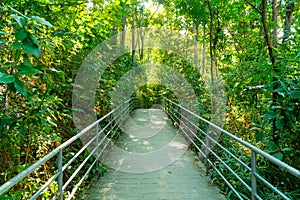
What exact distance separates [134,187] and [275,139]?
73.7 inches

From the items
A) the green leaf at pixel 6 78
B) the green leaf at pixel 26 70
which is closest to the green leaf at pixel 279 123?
the green leaf at pixel 26 70

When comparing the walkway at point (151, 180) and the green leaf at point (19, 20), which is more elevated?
the green leaf at point (19, 20)

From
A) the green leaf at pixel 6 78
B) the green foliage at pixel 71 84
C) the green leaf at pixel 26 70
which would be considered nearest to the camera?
A: the green leaf at pixel 6 78

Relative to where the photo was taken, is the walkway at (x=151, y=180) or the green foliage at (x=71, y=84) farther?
the walkway at (x=151, y=180)

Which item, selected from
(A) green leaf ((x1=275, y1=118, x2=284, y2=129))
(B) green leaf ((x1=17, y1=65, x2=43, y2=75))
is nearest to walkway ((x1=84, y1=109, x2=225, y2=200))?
(A) green leaf ((x1=275, y1=118, x2=284, y2=129))

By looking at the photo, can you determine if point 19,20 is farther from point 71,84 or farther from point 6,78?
point 71,84

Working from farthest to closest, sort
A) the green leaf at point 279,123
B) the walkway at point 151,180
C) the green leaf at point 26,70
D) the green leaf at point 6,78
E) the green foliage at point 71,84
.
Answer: the walkway at point 151,180 < the green leaf at point 279,123 < the green foliage at point 71,84 < the green leaf at point 26,70 < the green leaf at point 6,78

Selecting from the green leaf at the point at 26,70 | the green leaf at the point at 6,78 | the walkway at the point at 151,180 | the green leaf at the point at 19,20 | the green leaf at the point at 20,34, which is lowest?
the walkway at the point at 151,180

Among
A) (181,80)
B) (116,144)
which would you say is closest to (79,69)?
(116,144)

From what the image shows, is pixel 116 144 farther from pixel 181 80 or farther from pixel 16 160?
pixel 181 80

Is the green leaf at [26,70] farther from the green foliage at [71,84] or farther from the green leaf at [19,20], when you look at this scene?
the green leaf at [19,20]

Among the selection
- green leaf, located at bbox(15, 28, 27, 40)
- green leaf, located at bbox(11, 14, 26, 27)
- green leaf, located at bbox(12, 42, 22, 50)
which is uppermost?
green leaf, located at bbox(11, 14, 26, 27)

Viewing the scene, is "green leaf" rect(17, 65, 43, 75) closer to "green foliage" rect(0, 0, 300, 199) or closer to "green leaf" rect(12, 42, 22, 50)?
"green foliage" rect(0, 0, 300, 199)

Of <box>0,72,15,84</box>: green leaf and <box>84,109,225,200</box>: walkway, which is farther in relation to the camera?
<box>84,109,225,200</box>: walkway
